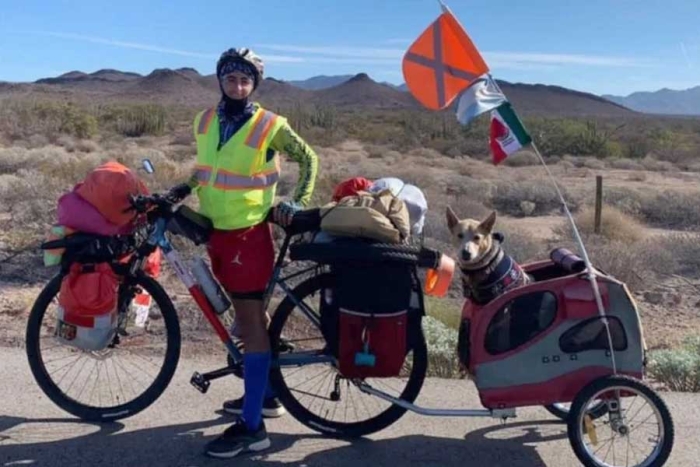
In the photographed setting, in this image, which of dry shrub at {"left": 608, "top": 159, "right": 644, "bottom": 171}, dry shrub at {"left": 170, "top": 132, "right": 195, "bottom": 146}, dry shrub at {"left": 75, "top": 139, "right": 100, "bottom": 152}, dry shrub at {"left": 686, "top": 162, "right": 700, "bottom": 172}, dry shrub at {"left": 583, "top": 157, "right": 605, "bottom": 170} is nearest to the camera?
dry shrub at {"left": 75, "top": 139, "right": 100, "bottom": 152}

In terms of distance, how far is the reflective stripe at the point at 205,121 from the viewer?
4.62 m

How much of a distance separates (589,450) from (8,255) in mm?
7924

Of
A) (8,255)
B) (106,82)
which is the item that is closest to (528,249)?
(8,255)

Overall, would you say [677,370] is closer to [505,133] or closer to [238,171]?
[505,133]

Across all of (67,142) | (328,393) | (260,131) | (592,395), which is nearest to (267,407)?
(328,393)

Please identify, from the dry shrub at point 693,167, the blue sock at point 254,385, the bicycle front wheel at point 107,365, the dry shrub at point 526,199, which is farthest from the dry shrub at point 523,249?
the dry shrub at point 693,167

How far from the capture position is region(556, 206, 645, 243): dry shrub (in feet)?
53.9

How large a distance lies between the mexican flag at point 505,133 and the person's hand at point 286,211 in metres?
1.11

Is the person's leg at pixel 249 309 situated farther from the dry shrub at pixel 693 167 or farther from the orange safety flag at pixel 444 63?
the dry shrub at pixel 693 167

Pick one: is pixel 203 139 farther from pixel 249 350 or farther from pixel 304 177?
pixel 249 350

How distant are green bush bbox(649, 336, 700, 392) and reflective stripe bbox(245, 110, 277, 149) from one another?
3397 mm

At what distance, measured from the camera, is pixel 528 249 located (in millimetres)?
13195

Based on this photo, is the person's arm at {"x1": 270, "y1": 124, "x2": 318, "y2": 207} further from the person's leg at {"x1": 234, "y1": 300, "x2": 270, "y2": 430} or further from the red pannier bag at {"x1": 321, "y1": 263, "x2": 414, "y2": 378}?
the person's leg at {"x1": 234, "y1": 300, "x2": 270, "y2": 430}

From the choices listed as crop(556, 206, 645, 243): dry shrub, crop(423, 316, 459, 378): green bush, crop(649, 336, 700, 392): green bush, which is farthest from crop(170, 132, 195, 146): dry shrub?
crop(649, 336, 700, 392): green bush
